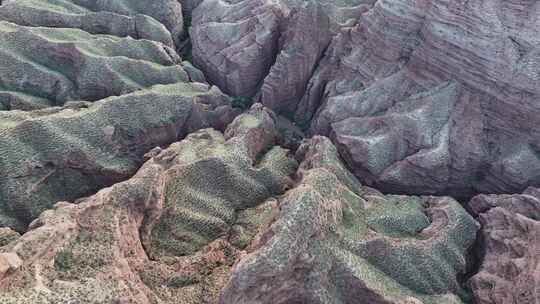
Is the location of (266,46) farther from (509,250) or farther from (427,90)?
(509,250)

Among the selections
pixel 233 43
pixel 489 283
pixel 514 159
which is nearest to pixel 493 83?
pixel 514 159

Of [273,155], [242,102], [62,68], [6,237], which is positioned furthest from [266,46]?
[6,237]

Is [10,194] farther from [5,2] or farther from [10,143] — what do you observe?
[5,2]

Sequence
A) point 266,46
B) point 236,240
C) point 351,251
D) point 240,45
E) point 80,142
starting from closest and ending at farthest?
1. point 351,251
2. point 236,240
3. point 80,142
4. point 240,45
5. point 266,46

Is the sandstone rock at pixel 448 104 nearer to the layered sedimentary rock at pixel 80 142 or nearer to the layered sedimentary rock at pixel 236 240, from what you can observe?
the layered sedimentary rock at pixel 236 240

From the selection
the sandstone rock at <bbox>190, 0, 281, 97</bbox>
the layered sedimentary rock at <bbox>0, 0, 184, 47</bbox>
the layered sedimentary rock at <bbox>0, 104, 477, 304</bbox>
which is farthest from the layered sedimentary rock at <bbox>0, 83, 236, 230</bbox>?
the layered sedimentary rock at <bbox>0, 0, 184, 47</bbox>

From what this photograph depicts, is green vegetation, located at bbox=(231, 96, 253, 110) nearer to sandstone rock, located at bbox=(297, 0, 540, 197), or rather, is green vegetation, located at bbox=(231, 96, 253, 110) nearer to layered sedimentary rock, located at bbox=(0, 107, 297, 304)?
layered sedimentary rock, located at bbox=(0, 107, 297, 304)
